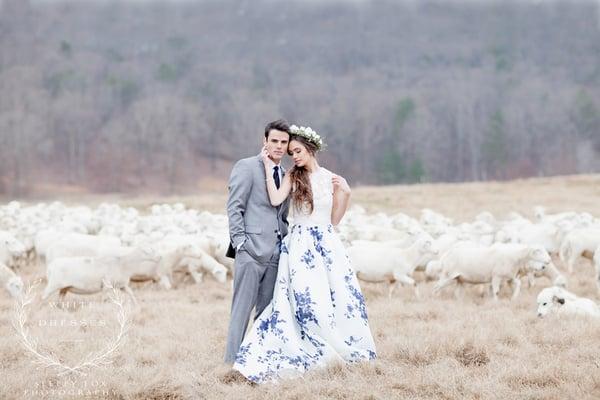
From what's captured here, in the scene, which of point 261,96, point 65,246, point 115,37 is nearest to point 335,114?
point 261,96

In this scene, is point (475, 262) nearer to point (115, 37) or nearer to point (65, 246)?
point (65, 246)

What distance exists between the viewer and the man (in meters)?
6.43

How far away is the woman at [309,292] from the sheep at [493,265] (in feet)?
16.1

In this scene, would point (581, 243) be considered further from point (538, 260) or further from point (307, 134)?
point (307, 134)

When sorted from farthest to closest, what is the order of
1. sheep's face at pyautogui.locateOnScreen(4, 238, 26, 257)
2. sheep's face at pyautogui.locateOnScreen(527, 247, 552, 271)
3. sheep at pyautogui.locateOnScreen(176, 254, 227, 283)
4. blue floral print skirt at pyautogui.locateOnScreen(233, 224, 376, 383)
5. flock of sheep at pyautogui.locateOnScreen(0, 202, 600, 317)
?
sheep's face at pyautogui.locateOnScreen(4, 238, 26, 257) < sheep at pyautogui.locateOnScreen(176, 254, 227, 283) < sheep's face at pyautogui.locateOnScreen(527, 247, 552, 271) < flock of sheep at pyautogui.locateOnScreen(0, 202, 600, 317) < blue floral print skirt at pyautogui.locateOnScreen(233, 224, 376, 383)

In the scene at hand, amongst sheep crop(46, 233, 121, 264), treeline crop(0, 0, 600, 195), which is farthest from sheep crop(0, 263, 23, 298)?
treeline crop(0, 0, 600, 195)

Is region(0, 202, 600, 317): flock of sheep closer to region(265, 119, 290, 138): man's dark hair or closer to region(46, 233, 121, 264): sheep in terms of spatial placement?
region(46, 233, 121, 264): sheep

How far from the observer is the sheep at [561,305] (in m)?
9.05

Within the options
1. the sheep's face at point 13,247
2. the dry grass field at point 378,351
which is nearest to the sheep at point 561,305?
the dry grass field at point 378,351

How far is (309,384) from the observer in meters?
5.91

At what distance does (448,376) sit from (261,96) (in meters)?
71.7

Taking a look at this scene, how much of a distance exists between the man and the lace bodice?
252mm

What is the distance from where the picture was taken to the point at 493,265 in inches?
439

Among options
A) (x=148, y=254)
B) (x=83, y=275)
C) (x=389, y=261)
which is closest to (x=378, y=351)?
(x=389, y=261)
